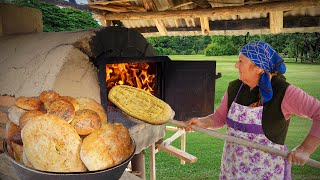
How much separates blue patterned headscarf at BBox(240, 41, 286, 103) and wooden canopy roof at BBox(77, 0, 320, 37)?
2.24 metres

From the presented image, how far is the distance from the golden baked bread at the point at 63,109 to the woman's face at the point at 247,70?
5.80 feet

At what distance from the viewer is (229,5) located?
4762 mm

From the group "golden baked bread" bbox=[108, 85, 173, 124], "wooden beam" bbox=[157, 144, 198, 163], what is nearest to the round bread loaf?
"golden baked bread" bbox=[108, 85, 173, 124]

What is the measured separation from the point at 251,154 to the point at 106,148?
1.91 metres

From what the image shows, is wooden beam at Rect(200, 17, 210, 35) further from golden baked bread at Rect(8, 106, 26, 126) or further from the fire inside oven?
golden baked bread at Rect(8, 106, 26, 126)

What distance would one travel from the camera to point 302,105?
7.34 ft

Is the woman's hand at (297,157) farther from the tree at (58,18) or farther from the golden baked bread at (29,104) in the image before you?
the tree at (58,18)

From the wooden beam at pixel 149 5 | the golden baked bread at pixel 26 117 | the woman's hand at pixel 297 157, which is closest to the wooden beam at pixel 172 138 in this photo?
the wooden beam at pixel 149 5

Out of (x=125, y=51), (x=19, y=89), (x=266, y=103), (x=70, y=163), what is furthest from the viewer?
(x=125, y=51)

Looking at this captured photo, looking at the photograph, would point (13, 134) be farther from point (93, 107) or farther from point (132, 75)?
point (132, 75)

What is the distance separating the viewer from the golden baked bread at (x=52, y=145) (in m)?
0.95

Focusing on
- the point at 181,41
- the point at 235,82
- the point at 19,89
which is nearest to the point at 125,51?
the point at 19,89

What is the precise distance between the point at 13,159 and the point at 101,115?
0.38m

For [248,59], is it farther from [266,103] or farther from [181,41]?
[181,41]
